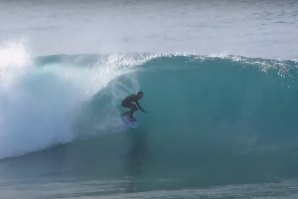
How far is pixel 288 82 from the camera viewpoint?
1970 centimetres

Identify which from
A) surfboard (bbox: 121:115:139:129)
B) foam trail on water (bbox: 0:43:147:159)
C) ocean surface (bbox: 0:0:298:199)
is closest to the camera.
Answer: ocean surface (bbox: 0:0:298:199)

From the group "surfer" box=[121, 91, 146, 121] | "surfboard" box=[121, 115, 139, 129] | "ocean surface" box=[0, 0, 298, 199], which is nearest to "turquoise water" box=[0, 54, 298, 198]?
"ocean surface" box=[0, 0, 298, 199]

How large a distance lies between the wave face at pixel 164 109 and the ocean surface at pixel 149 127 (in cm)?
2

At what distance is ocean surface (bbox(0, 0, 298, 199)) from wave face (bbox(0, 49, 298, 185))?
0.08ft

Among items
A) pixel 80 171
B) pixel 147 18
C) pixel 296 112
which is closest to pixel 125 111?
pixel 80 171

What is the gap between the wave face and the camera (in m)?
17.5

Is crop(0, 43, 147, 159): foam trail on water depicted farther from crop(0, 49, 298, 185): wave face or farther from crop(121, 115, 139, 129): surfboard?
crop(121, 115, 139, 129): surfboard

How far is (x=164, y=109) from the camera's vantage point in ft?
63.1

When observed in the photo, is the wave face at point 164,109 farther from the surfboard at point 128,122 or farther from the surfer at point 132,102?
the surfer at point 132,102

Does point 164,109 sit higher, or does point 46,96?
point 46,96

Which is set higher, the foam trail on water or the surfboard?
the foam trail on water

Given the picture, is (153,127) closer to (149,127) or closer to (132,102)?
(149,127)

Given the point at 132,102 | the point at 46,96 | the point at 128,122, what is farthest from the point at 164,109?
the point at 46,96

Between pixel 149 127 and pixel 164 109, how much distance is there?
80 cm
